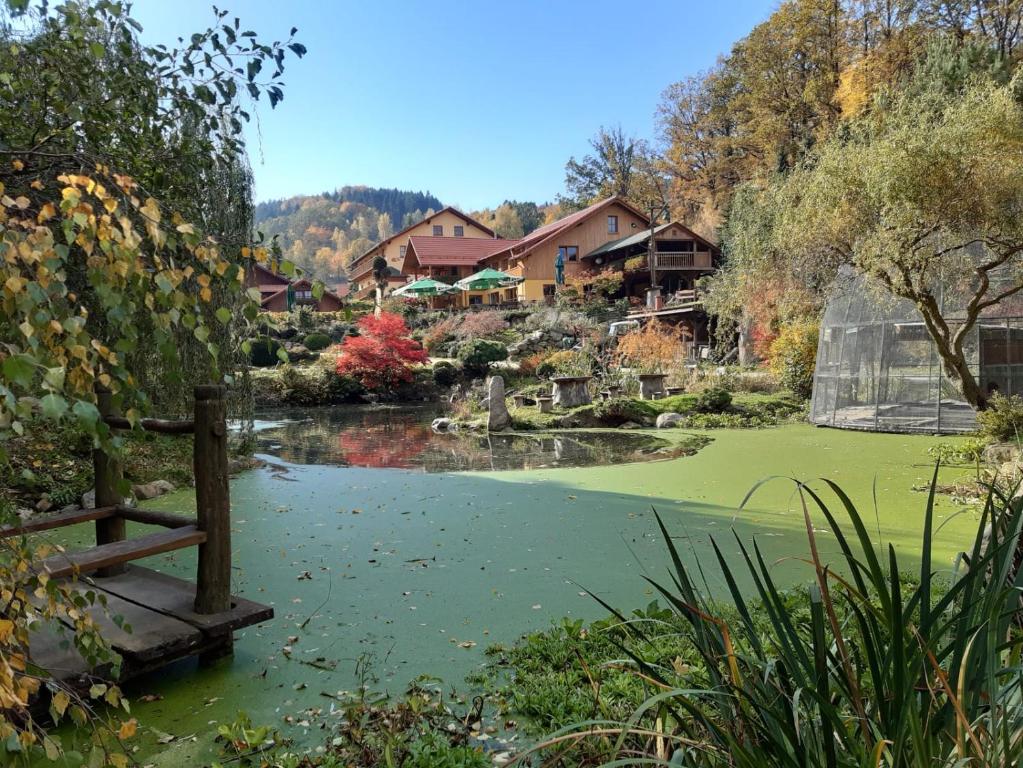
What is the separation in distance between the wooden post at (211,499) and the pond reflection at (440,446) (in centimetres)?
633

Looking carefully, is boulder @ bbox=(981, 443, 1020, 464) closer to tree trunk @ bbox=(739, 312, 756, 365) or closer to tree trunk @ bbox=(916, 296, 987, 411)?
tree trunk @ bbox=(916, 296, 987, 411)

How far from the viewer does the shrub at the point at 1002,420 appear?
298 inches

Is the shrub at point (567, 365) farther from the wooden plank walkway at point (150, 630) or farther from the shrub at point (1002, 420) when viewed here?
the wooden plank walkway at point (150, 630)

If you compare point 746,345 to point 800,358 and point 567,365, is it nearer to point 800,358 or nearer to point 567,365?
point 800,358

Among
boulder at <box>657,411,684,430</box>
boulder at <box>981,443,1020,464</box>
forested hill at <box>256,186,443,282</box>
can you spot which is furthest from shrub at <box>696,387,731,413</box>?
forested hill at <box>256,186,443,282</box>

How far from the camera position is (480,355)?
21828 millimetres

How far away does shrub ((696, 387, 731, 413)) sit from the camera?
1377 cm

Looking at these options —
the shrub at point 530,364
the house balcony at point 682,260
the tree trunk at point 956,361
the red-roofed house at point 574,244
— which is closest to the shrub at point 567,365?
the shrub at point 530,364

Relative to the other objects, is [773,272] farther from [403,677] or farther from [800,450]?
[403,677]

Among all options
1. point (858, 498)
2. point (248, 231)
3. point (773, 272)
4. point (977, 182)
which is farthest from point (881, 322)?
point (248, 231)

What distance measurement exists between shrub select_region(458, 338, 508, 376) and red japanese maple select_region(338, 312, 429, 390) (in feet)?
5.39

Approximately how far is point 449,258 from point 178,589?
34.0m

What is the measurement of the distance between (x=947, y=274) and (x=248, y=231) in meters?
8.23

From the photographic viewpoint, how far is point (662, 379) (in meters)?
15.9
